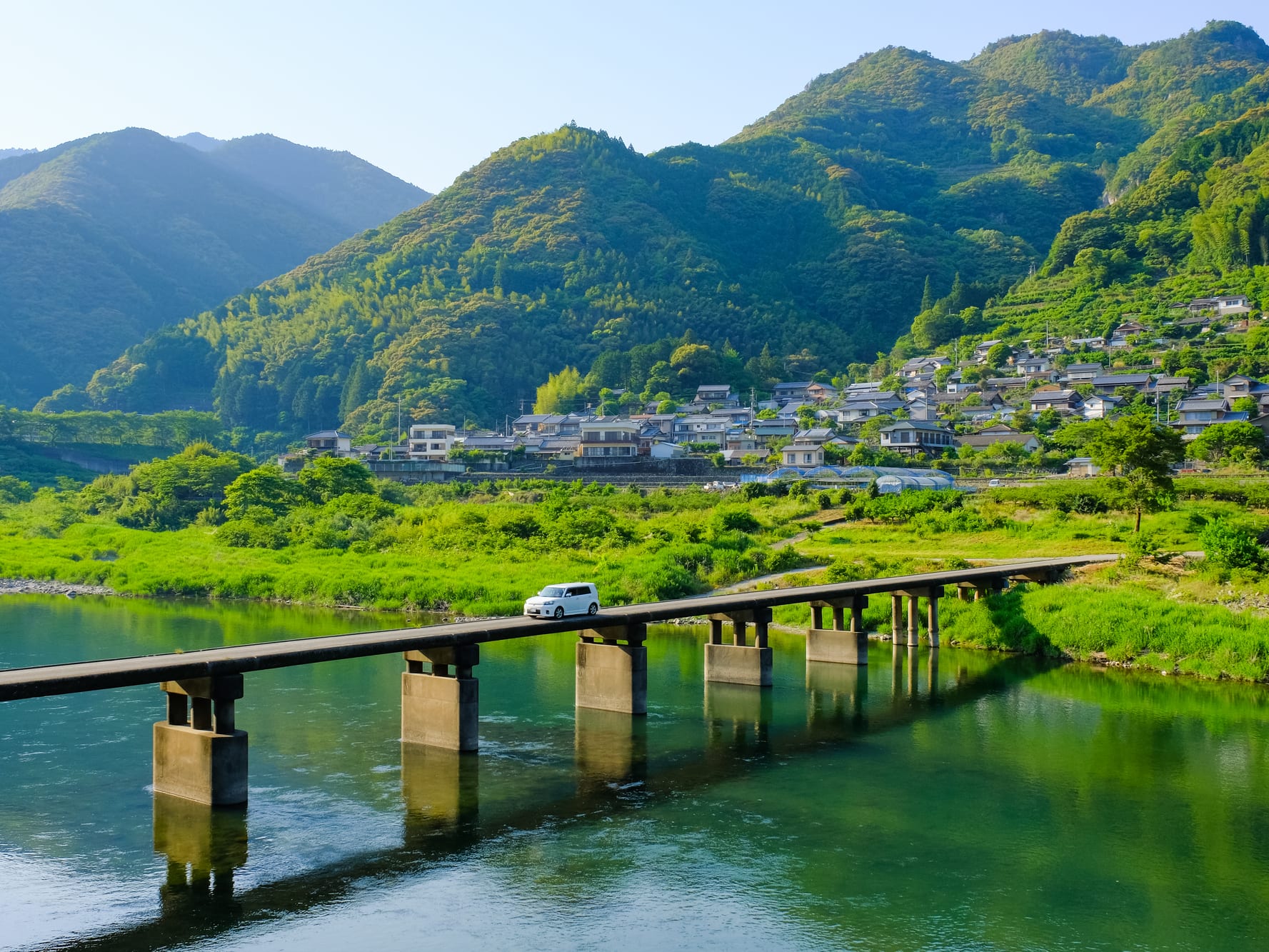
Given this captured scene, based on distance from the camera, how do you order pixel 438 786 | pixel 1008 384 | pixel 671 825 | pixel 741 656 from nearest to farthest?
1. pixel 671 825
2. pixel 438 786
3. pixel 741 656
4. pixel 1008 384

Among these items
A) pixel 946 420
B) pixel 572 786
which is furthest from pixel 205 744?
pixel 946 420

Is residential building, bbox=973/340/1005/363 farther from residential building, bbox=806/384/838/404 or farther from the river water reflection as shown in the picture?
the river water reflection

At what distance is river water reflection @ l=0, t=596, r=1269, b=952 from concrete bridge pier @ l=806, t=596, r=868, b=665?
3666 mm

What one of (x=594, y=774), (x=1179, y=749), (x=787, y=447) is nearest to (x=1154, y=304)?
(x=787, y=447)

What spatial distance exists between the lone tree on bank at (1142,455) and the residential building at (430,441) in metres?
66.7

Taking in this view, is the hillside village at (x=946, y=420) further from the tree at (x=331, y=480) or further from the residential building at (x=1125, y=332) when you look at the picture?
the tree at (x=331, y=480)

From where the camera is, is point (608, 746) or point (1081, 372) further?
point (1081, 372)

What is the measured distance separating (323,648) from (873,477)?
58.1 metres

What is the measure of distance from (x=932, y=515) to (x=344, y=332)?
372 ft

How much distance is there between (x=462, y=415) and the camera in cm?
13675

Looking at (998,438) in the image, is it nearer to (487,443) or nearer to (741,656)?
(487,443)

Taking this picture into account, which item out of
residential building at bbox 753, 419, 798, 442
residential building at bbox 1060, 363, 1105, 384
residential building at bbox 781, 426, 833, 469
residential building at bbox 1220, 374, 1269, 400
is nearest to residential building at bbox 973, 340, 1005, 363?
residential building at bbox 1060, 363, 1105, 384

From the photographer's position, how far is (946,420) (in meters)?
107

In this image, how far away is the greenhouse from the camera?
76.2m
